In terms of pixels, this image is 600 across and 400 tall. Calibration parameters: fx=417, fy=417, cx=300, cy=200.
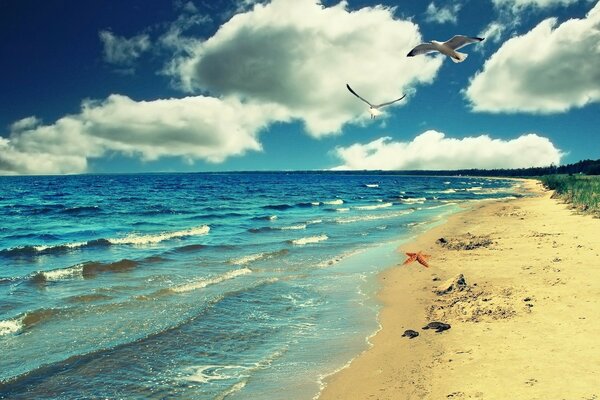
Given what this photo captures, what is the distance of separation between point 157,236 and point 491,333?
20741 millimetres

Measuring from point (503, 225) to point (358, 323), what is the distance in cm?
1895

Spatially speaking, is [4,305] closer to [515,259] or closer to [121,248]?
[121,248]

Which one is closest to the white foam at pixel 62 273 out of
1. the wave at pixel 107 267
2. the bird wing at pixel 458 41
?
the wave at pixel 107 267

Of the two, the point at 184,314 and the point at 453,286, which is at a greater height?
the point at 453,286

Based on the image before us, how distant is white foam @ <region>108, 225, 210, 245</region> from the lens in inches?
922

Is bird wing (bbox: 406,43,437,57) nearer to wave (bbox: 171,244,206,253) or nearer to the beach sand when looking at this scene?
the beach sand

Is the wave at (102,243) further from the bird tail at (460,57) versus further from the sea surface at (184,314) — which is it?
the bird tail at (460,57)

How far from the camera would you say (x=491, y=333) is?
843 cm

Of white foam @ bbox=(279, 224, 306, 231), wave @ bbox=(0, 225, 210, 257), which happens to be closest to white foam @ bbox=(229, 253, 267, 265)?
wave @ bbox=(0, 225, 210, 257)

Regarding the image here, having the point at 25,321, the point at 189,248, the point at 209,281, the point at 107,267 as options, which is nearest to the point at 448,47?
the point at 209,281

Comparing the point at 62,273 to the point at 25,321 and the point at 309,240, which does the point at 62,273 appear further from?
the point at 309,240

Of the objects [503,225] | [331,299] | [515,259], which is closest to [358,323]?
[331,299]

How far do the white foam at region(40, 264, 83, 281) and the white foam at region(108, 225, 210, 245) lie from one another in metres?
6.54

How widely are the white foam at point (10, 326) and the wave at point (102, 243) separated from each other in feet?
38.1
